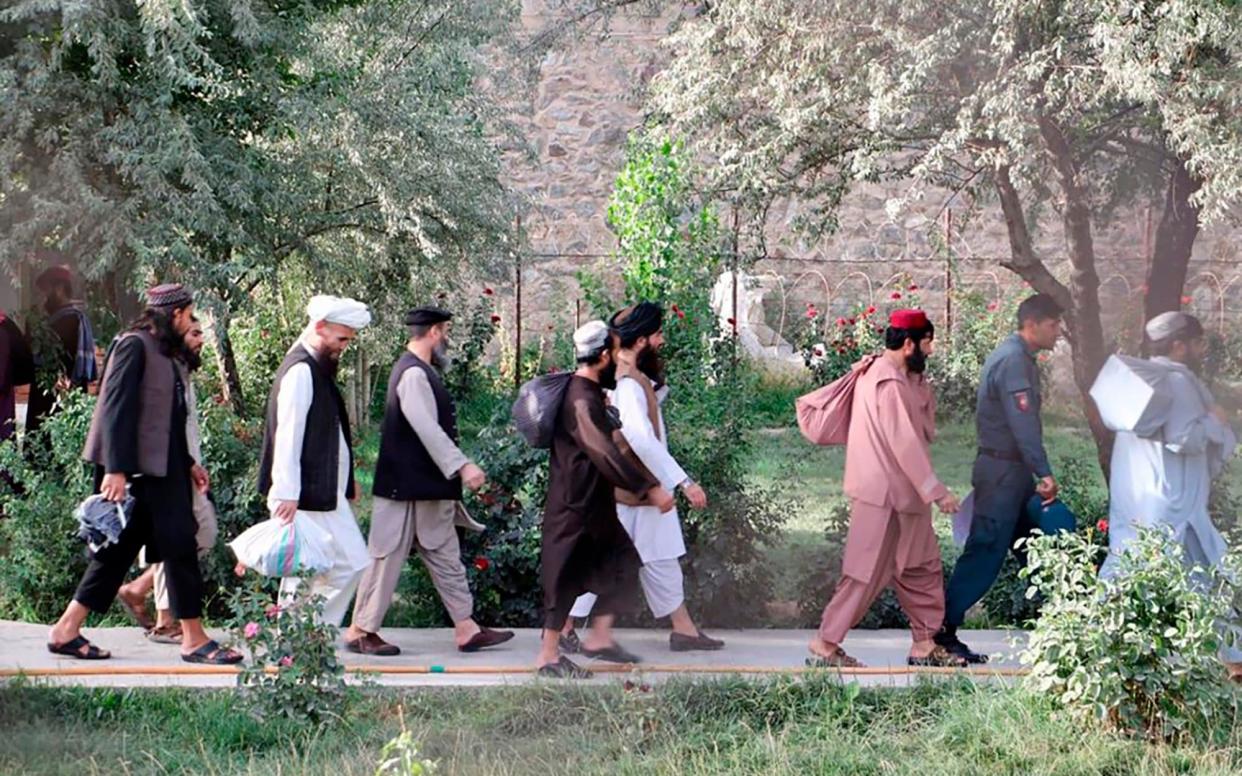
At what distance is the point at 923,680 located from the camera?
651 cm

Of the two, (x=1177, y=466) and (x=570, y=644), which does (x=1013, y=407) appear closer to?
(x=1177, y=466)

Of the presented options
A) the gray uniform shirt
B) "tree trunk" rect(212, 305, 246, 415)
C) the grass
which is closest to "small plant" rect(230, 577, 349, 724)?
the grass

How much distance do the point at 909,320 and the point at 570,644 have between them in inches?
81.7

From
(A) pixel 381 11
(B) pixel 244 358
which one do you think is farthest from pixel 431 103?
(B) pixel 244 358

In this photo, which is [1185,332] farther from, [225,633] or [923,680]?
[225,633]

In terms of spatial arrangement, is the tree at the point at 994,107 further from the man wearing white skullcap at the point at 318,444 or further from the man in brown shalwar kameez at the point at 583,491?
the man wearing white skullcap at the point at 318,444

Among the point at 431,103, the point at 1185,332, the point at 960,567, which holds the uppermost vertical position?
the point at 431,103

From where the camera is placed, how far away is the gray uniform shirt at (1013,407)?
707cm

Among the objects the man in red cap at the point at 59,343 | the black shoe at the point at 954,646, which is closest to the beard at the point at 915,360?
the black shoe at the point at 954,646

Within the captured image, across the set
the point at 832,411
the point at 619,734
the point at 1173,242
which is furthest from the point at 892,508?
the point at 1173,242

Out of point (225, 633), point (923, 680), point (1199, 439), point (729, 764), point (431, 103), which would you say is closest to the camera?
point (729, 764)

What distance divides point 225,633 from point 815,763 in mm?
3229

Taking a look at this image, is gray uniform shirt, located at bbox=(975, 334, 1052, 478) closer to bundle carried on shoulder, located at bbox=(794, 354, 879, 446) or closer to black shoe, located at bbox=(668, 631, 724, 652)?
Result: bundle carried on shoulder, located at bbox=(794, 354, 879, 446)

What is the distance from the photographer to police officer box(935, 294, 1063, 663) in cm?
712
